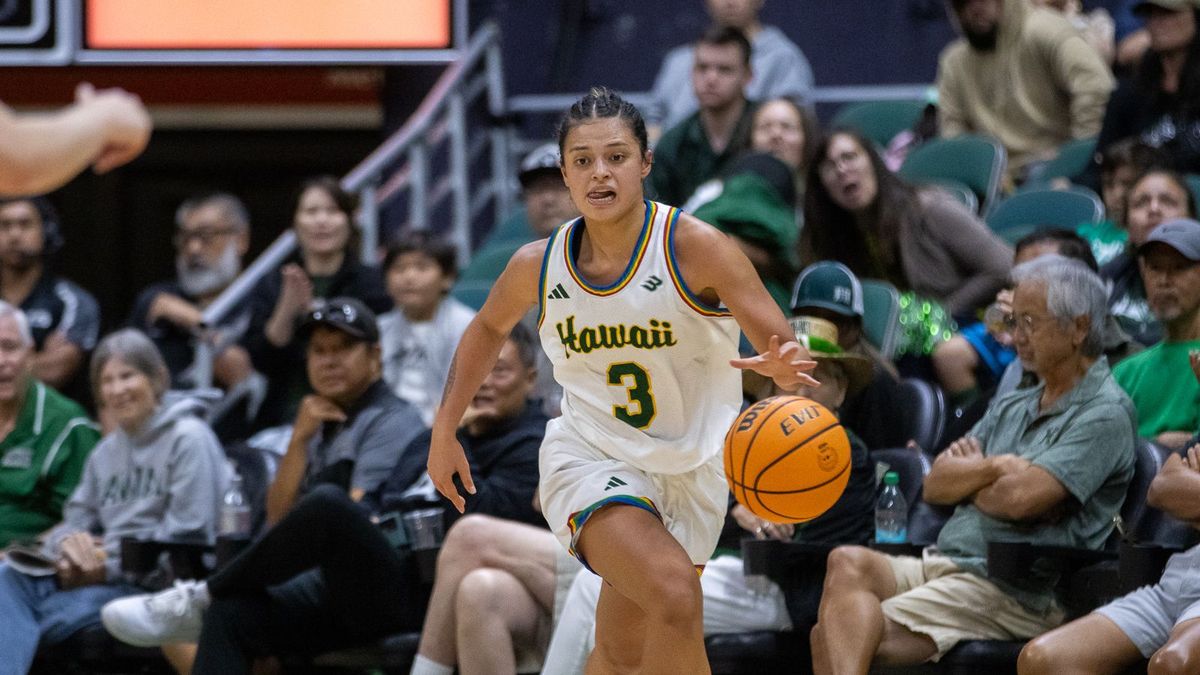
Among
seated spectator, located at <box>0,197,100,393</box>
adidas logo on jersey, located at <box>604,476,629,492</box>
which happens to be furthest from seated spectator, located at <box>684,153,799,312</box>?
seated spectator, located at <box>0,197,100,393</box>

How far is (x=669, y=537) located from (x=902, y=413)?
1.74 metres

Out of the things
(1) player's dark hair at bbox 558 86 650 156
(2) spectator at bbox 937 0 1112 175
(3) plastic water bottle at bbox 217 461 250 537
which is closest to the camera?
(1) player's dark hair at bbox 558 86 650 156

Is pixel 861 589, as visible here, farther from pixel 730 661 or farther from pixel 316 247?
pixel 316 247

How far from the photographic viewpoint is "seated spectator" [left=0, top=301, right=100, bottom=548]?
6527mm

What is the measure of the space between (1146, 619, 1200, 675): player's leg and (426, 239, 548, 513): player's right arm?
1737 millimetres

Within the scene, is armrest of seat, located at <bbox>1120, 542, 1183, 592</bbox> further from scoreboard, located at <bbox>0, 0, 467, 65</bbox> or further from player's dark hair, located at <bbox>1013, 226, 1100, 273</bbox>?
scoreboard, located at <bbox>0, 0, 467, 65</bbox>

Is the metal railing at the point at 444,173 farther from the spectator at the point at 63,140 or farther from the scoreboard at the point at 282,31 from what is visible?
the spectator at the point at 63,140

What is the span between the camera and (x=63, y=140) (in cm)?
456

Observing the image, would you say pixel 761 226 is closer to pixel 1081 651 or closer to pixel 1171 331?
pixel 1171 331

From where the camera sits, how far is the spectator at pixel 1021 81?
8.17 meters

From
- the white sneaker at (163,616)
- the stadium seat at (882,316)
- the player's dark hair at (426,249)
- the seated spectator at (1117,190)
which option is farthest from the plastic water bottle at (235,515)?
the seated spectator at (1117,190)

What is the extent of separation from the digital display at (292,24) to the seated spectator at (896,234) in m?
2.56

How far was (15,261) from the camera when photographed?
783 cm

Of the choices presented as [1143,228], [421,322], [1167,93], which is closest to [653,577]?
[1143,228]
